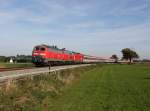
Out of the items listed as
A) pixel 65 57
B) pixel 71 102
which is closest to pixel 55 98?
pixel 71 102

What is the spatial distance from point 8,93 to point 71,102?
3.68 m

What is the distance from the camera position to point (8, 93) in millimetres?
14281

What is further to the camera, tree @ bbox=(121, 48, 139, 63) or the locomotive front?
tree @ bbox=(121, 48, 139, 63)

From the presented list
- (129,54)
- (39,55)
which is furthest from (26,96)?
(129,54)

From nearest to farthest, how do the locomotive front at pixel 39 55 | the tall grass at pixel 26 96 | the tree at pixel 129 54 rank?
1. the tall grass at pixel 26 96
2. the locomotive front at pixel 39 55
3. the tree at pixel 129 54

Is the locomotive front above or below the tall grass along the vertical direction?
above

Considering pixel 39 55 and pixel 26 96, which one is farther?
pixel 39 55

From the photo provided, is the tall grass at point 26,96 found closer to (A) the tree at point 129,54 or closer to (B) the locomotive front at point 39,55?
(B) the locomotive front at point 39,55

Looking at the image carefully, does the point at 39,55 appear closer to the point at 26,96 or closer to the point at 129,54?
the point at 26,96

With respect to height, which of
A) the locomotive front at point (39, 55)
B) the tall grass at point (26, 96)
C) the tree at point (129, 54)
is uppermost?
the tree at point (129, 54)

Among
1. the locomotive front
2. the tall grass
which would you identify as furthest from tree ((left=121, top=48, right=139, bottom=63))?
the tall grass

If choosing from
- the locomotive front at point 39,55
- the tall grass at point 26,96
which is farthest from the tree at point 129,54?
the tall grass at point 26,96

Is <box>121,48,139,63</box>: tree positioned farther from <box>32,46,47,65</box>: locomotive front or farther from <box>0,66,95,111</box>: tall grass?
<box>0,66,95,111</box>: tall grass

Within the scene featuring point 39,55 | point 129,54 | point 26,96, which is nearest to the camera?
point 26,96
